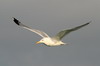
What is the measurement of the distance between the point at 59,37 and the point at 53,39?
970 mm

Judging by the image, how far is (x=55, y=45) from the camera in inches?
1486

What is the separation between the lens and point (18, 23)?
140ft

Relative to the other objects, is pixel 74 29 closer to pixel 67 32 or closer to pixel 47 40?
pixel 67 32

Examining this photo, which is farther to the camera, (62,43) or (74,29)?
(62,43)

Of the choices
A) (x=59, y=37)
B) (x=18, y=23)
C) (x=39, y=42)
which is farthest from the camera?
(x=18, y=23)

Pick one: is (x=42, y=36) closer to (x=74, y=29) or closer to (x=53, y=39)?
(x=53, y=39)

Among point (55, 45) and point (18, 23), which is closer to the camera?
point (55, 45)

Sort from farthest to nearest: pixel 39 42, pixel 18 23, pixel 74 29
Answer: pixel 18 23 < pixel 39 42 < pixel 74 29

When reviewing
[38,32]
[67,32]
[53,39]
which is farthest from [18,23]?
[67,32]

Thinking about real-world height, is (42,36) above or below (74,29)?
above

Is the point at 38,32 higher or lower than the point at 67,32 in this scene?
higher

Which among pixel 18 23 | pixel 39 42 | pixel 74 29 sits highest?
pixel 18 23

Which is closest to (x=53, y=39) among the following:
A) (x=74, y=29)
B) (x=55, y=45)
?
(x=55, y=45)

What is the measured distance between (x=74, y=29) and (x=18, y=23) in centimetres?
1105
